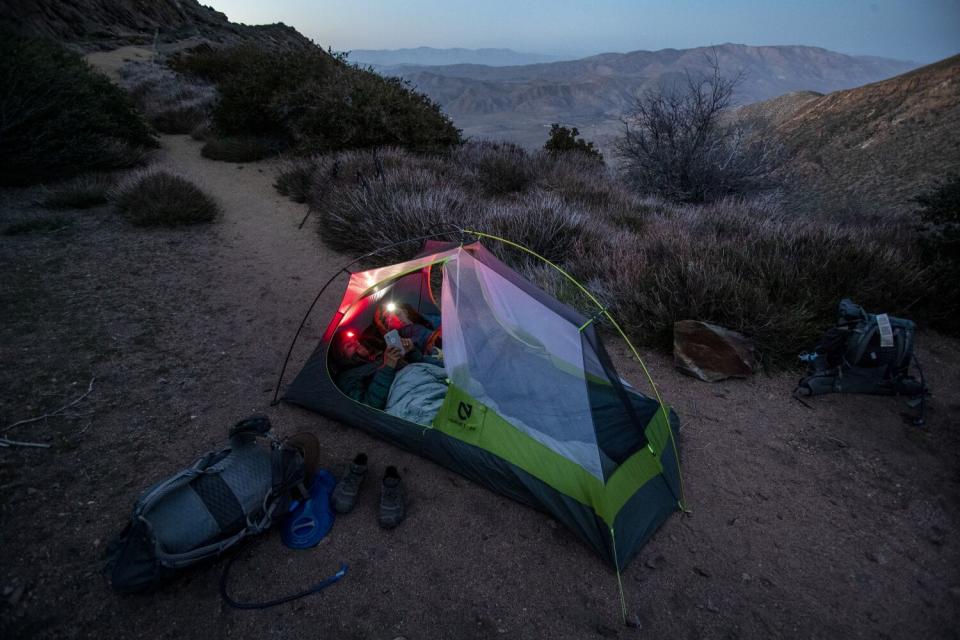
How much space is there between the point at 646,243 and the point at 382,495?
16.9 ft

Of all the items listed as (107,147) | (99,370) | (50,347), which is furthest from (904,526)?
(107,147)

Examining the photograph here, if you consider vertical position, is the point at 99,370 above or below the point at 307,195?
below

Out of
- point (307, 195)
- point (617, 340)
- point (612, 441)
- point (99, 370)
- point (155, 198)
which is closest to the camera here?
point (612, 441)

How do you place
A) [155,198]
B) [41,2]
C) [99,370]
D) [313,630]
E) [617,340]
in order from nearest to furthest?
[313,630] < [99,370] < [617,340] < [155,198] < [41,2]

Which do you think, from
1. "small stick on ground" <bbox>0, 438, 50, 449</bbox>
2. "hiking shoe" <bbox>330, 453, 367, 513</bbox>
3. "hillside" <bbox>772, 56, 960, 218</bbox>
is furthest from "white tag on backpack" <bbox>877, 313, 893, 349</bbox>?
"hillside" <bbox>772, 56, 960, 218</bbox>

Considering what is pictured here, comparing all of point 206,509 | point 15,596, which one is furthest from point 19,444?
point 206,509

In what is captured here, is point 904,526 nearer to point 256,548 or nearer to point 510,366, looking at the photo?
point 510,366

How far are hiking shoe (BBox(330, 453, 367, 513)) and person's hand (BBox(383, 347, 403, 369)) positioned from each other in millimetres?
962

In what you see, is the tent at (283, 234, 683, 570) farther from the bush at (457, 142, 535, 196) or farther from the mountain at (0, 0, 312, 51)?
the mountain at (0, 0, 312, 51)

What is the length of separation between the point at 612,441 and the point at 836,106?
1767cm

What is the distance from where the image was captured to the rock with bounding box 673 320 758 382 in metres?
4.41

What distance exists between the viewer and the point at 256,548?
2674 millimetres

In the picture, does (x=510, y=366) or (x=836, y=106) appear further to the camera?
(x=836, y=106)

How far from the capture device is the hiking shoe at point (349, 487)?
115 inches
